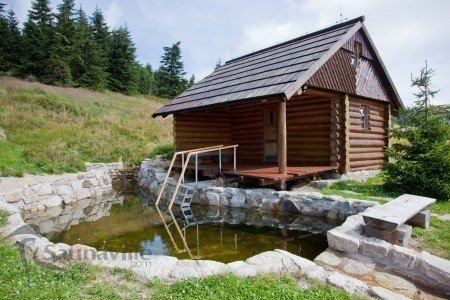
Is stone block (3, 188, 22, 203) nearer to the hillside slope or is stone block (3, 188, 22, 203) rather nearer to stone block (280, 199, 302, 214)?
the hillside slope

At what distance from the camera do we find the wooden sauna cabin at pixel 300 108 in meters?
8.92

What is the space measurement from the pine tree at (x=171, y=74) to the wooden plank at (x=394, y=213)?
37.1 metres

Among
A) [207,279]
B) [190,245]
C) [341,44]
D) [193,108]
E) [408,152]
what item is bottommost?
[190,245]

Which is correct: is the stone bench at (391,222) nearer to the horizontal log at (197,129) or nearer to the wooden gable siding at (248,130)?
the wooden gable siding at (248,130)

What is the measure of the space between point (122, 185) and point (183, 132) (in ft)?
12.0

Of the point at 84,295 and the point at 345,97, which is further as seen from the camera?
the point at 345,97

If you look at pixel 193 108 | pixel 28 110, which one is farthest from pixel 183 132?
pixel 28 110

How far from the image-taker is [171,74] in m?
41.3

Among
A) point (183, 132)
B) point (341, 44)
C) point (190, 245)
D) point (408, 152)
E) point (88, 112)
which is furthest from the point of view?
point (88, 112)

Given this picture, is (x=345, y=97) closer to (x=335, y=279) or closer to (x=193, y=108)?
(x=193, y=108)

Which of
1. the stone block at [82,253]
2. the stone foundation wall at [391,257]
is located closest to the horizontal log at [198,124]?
the stone foundation wall at [391,257]

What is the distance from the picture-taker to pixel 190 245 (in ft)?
19.8

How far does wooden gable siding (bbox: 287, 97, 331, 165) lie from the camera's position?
1054 cm

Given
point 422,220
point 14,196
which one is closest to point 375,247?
point 422,220
